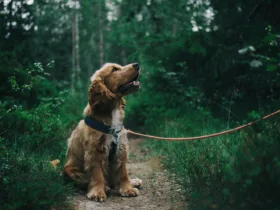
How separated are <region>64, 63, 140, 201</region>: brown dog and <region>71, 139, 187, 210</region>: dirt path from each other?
0.14m

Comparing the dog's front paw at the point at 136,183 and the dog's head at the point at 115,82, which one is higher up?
the dog's head at the point at 115,82

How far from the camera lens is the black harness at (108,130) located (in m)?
4.61

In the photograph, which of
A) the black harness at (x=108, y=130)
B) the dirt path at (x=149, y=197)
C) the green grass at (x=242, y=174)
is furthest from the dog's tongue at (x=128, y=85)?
the dirt path at (x=149, y=197)

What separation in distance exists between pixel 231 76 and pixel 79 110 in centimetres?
442

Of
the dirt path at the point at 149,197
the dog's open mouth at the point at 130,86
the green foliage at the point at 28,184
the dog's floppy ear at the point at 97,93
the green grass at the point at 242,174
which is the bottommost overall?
the dirt path at the point at 149,197

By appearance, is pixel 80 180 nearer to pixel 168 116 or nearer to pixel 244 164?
pixel 244 164

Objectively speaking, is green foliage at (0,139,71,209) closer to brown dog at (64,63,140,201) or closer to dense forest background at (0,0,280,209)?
dense forest background at (0,0,280,209)

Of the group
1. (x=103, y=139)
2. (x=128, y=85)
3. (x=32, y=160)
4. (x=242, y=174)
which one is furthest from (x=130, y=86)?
(x=242, y=174)

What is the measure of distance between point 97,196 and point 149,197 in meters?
0.74

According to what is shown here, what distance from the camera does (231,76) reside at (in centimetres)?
833

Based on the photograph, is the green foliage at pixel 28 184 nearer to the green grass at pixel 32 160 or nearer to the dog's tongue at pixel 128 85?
the green grass at pixel 32 160

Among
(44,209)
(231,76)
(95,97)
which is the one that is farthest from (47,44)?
(44,209)

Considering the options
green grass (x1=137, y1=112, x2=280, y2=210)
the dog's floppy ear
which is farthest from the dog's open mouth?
green grass (x1=137, y1=112, x2=280, y2=210)

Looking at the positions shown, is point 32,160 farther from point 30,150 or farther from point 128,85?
point 128,85
